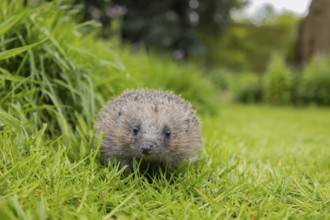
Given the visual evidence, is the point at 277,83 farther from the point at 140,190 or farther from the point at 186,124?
the point at 140,190

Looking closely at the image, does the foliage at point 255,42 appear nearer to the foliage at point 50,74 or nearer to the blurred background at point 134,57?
the blurred background at point 134,57

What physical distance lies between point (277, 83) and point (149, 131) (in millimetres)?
11577

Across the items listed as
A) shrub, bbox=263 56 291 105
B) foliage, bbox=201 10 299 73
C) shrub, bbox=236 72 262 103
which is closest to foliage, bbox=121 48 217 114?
shrub, bbox=263 56 291 105

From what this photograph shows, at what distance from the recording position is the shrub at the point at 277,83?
13562 mm

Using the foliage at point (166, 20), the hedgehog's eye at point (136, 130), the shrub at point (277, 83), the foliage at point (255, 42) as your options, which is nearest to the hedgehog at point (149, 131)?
the hedgehog's eye at point (136, 130)

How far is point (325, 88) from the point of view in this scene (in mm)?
12672

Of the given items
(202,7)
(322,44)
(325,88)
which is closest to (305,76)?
(325,88)

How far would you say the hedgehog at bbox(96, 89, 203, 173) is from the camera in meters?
2.92

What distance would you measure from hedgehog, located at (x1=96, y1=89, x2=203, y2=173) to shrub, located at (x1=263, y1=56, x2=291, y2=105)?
10.9 metres

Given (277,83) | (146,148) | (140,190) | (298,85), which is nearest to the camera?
(140,190)

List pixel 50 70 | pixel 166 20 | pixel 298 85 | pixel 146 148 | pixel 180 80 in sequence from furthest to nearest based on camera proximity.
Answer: pixel 166 20 < pixel 298 85 < pixel 180 80 < pixel 50 70 < pixel 146 148

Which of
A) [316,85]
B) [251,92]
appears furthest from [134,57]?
[251,92]

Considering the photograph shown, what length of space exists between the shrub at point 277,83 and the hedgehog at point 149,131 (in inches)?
429

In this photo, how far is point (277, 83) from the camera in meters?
13.7
